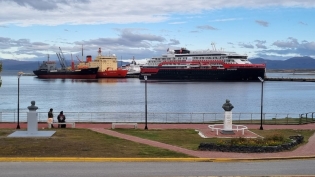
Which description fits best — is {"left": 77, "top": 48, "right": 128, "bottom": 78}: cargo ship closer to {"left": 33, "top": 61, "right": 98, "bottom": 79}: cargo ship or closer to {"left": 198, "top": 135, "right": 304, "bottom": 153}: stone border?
{"left": 33, "top": 61, "right": 98, "bottom": 79}: cargo ship

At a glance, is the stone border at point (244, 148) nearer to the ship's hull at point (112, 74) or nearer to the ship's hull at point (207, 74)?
the ship's hull at point (207, 74)

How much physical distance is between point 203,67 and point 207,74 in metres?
2.61

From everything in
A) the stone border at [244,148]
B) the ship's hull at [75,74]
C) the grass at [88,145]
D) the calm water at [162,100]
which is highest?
the ship's hull at [75,74]

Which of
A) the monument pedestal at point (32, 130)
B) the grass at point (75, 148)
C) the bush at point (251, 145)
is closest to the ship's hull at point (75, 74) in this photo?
the monument pedestal at point (32, 130)

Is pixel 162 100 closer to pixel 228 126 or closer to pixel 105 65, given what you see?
pixel 228 126

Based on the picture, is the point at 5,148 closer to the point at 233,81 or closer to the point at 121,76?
the point at 233,81

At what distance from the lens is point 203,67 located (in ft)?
454

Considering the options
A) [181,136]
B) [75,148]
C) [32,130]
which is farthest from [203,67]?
[75,148]

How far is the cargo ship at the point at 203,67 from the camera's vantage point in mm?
133125

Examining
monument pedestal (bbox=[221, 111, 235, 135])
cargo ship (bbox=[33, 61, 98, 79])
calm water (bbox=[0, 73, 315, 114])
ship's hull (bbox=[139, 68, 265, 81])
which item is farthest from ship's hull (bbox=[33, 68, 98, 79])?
monument pedestal (bbox=[221, 111, 235, 135])

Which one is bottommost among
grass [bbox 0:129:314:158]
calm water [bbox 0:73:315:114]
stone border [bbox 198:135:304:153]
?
calm water [bbox 0:73:315:114]

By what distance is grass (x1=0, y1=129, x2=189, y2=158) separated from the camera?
1540cm

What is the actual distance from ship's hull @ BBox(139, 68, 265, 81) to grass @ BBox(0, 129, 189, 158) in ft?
375

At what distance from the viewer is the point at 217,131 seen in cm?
2239
